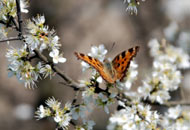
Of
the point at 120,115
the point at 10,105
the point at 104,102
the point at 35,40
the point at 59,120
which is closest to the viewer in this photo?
the point at 35,40

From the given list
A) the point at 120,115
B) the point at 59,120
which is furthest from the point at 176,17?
the point at 59,120

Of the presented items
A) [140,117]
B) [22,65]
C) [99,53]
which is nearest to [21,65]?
[22,65]

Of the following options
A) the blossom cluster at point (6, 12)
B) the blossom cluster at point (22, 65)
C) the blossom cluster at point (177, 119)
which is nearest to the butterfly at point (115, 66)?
the blossom cluster at point (22, 65)

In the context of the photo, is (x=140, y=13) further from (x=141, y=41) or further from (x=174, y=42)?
(x=174, y=42)

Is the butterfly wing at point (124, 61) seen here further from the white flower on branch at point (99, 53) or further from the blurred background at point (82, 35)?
the blurred background at point (82, 35)

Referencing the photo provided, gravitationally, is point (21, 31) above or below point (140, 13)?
below

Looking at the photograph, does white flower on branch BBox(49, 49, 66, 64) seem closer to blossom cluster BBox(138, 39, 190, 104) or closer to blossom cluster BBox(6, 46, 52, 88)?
blossom cluster BBox(6, 46, 52, 88)
